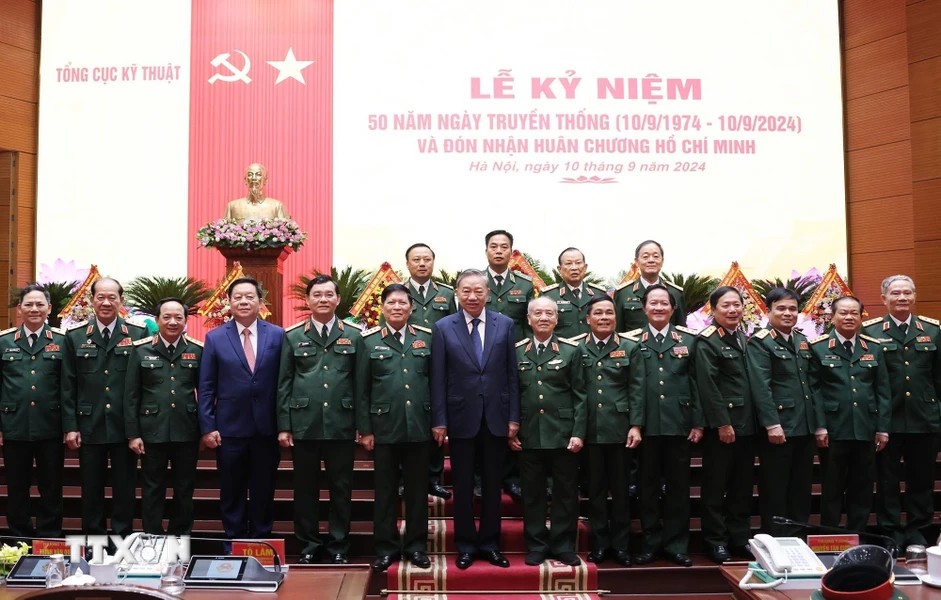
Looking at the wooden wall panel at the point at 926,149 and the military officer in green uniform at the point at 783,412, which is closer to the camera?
the military officer in green uniform at the point at 783,412

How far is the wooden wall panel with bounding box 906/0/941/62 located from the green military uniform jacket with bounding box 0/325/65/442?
6998mm

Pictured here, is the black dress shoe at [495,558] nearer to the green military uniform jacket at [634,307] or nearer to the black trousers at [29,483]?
the green military uniform jacket at [634,307]

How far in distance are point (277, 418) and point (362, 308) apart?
71.4 inches

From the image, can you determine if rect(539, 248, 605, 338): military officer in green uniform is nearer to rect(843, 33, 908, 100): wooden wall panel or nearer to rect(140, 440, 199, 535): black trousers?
rect(140, 440, 199, 535): black trousers

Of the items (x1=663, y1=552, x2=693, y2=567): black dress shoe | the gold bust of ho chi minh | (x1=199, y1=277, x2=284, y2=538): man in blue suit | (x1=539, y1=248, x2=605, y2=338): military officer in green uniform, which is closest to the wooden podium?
the gold bust of ho chi minh

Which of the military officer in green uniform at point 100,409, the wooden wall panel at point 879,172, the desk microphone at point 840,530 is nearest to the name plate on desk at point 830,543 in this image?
the desk microphone at point 840,530

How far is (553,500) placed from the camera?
411 centimetres

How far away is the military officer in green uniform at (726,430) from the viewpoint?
4176 millimetres

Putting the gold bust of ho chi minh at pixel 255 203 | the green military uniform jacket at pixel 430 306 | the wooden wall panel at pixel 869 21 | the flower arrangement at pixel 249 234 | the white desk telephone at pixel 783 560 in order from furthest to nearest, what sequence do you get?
the wooden wall panel at pixel 869 21 → the gold bust of ho chi minh at pixel 255 203 → the flower arrangement at pixel 249 234 → the green military uniform jacket at pixel 430 306 → the white desk telephone at pixel 783 560

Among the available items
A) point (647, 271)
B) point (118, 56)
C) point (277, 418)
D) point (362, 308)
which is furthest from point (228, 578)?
point (118, 56)

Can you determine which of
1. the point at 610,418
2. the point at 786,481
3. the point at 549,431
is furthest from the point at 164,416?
the point at 786,481

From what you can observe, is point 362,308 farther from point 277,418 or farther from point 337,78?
point 337,78

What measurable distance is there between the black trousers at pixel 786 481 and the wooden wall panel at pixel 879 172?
436 cm

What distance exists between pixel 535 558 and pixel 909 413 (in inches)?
77.6
